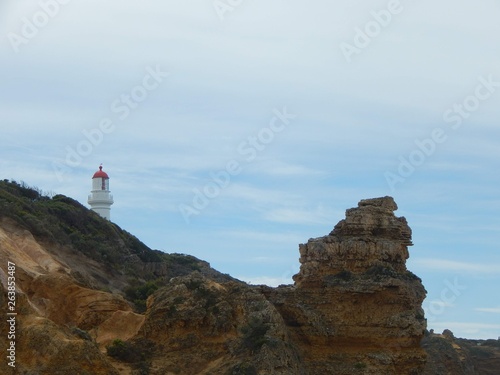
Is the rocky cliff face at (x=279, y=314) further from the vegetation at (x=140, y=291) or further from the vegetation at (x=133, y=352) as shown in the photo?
the vegetation at (x=140, y=291)

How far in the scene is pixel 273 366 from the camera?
39.0m

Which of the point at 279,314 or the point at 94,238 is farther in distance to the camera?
the point at 94,238

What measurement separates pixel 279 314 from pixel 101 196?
4379 cm

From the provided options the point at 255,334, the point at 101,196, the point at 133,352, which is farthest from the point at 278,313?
the point at 101,196

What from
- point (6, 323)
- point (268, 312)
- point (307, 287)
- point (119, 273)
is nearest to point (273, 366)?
point (268, 312)

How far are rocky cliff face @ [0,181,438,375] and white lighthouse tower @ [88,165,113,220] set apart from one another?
35.0 metres

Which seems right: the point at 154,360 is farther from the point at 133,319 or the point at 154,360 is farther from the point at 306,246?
the point at 306,246

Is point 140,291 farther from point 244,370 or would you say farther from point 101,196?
point 101,196

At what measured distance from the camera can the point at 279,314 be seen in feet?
139

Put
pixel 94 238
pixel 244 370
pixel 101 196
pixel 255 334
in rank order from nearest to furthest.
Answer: pixel 244 370 → pixel 255 334 → pixel 94 238 → pixel 101 196

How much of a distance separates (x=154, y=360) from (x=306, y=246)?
28.0 ft

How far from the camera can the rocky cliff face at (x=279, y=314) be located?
40.1 metres

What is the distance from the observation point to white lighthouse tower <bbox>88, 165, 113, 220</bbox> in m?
84.1

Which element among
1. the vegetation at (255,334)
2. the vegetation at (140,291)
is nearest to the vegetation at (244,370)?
the vegetation at (255,334)
